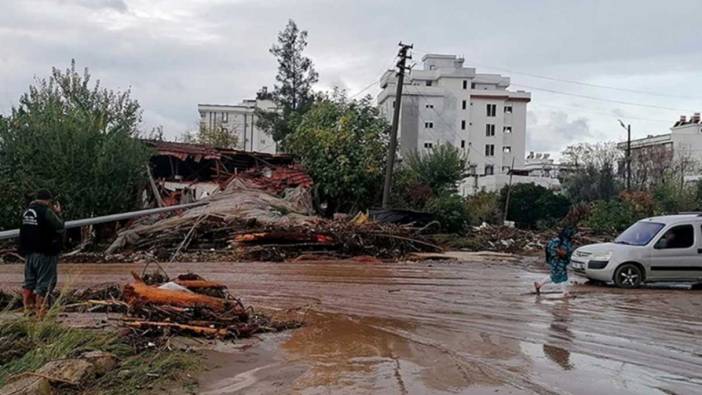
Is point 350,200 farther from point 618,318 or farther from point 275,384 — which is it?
point 275,384

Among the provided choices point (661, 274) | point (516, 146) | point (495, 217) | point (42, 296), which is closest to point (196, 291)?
point (42, 296)

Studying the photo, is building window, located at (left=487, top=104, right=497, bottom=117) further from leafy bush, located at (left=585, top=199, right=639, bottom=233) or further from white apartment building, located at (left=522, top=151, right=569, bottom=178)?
leafy bush, located at (left=585, top=199, right=639, bottom=233)

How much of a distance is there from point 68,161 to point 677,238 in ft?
69.3

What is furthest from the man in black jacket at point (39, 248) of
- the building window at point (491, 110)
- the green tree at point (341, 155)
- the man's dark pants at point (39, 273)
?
the building window at point (491, 110)

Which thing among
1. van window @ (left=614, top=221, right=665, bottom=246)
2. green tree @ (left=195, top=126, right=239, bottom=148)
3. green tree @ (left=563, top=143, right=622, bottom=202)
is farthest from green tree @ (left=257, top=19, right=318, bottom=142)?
van window @ (left=614, top=221, right=665, bottom=246)

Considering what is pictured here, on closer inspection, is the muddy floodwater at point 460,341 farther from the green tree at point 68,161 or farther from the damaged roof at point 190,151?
the damaged roof at point 190,151

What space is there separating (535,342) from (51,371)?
6.12 meters

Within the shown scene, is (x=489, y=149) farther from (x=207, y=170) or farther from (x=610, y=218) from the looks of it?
(x=207, y=170)

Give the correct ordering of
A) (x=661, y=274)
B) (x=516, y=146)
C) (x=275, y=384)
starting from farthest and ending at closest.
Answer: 1. (x=516, y=146)
2. (x=661, y=274)
3. (x=275, y=384)

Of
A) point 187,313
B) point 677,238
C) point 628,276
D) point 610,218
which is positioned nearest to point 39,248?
point 187,313

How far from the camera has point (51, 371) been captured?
6438 millimetres

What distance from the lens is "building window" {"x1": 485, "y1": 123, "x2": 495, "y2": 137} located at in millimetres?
81438

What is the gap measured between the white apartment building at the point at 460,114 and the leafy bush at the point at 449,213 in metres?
40.2

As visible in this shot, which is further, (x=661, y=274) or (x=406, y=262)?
(x=406, y=262)
